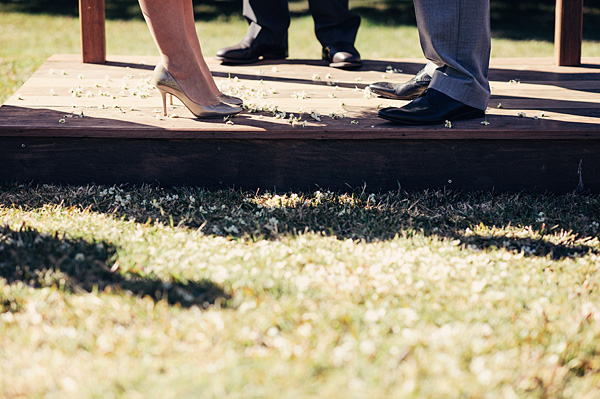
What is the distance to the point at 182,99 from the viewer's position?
8.09ft

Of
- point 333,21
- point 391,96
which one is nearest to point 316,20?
point 333,21

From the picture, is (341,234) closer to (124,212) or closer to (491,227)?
(491,227)

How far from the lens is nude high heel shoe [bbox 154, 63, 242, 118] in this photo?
2416mm

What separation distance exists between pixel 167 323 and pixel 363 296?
0.50 m

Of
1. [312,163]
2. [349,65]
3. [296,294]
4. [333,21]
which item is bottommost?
[296,294]

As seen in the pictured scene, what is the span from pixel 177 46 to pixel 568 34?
201 cm

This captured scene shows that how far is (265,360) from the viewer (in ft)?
4.71

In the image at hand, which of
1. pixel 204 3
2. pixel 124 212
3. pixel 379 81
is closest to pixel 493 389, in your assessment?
pixel 124 212

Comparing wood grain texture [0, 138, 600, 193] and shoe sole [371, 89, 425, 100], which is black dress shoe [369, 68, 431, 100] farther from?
wood grain texture [0, 138, 600, 193]

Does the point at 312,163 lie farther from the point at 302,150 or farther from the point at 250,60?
the point at 250,60

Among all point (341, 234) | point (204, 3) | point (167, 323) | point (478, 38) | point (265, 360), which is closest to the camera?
point (265, 360)

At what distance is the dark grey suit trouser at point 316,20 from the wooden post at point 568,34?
40.1 inches

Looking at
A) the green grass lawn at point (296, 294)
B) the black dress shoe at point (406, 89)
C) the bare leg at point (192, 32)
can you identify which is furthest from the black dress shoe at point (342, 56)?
the green grass lawn at point (296, 294)

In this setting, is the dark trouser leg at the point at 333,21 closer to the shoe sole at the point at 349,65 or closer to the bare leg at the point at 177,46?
the shoe sole at the point at 349,65
